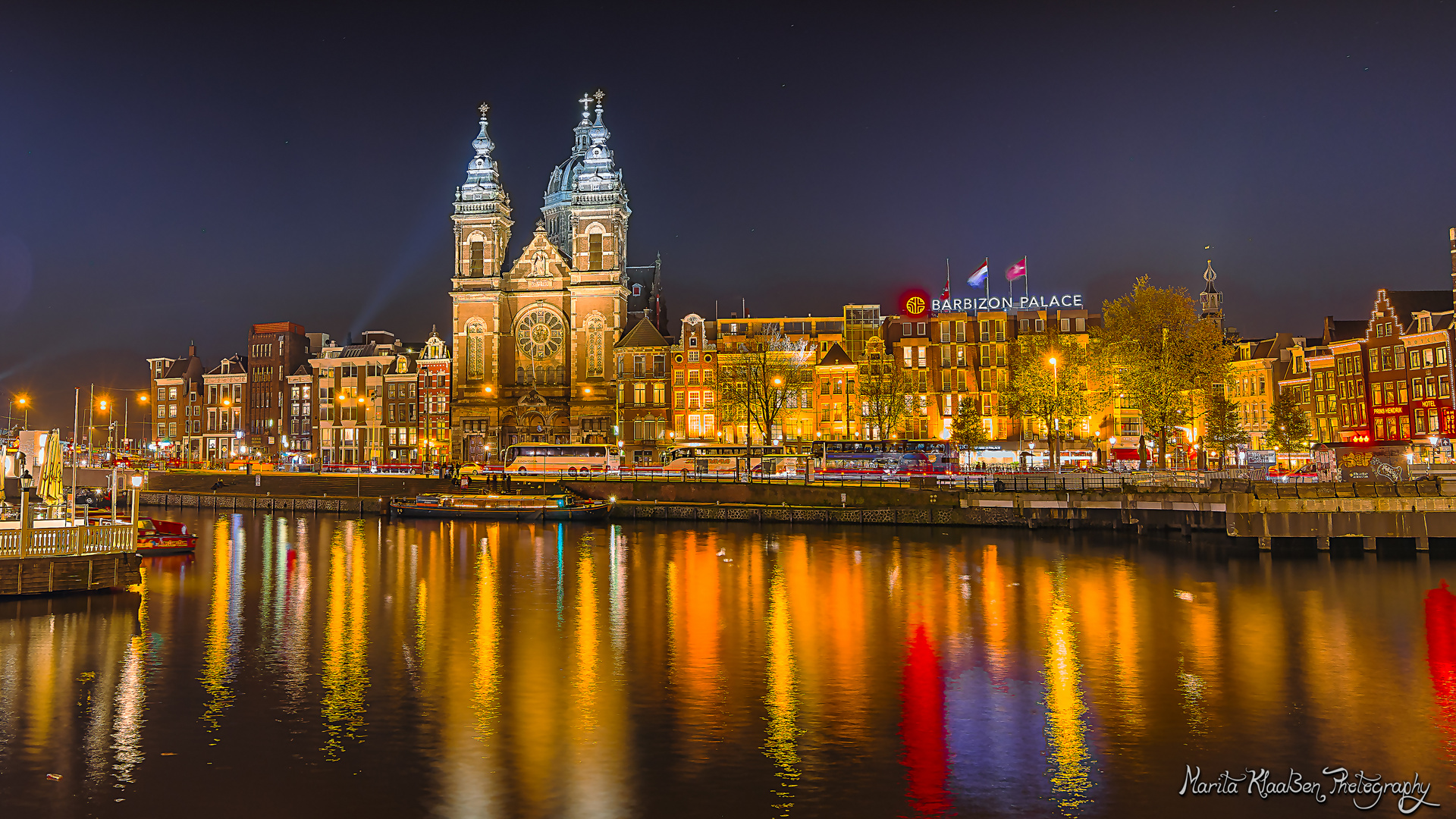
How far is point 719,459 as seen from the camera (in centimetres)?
8981

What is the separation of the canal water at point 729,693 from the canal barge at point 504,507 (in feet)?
103

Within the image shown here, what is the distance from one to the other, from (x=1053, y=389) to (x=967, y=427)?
17.6 metres

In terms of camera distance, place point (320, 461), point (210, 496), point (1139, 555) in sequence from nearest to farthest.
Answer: point (1139, 555) < point (210, 496) < point (320, 461)

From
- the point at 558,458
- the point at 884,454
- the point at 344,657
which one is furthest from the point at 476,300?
the point at 344,657

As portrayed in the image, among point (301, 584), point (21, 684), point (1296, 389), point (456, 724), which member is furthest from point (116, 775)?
point (1296, 389)

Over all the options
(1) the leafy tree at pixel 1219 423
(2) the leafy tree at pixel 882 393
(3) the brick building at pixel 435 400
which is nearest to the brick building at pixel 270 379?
(3) the brick building at pixel 435 400

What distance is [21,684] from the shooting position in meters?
23.0

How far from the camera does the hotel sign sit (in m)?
100

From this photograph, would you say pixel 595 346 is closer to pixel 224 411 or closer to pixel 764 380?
pixel 764 380

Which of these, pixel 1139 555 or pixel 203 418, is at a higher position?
pixel 203 418

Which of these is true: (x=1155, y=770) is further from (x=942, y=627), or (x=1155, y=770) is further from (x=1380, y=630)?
(x=1380, y=630)

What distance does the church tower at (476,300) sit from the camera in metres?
114

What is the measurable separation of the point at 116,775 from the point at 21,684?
868cm

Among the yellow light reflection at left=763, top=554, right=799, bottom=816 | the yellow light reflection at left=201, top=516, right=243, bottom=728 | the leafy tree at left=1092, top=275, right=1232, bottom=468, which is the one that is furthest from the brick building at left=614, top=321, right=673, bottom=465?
the yellow light reflection at left=763, top=554, right=799, bottom=816
